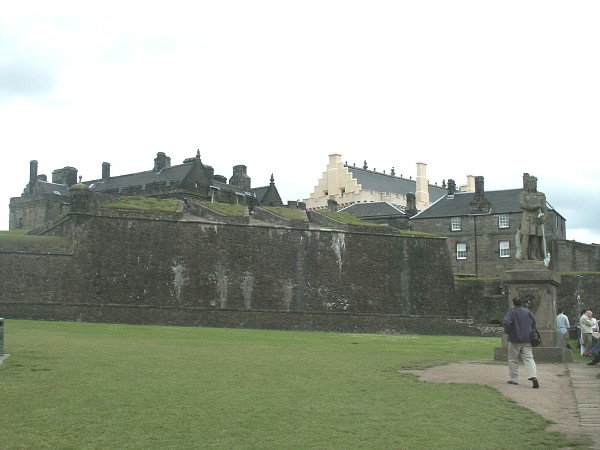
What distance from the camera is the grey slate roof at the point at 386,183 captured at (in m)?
87.2

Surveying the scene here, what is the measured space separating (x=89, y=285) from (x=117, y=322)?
85.4 inches

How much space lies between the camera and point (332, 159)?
89.6 meters

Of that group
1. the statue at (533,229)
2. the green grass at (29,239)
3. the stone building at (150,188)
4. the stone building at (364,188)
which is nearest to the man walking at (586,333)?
the statue at (533,229)

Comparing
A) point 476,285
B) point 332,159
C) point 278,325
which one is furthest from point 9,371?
point 332,159

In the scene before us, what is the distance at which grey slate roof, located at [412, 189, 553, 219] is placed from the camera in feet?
200

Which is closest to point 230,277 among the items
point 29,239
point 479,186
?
point 29,239

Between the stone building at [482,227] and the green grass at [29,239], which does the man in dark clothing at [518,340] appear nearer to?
the green grass at [29,239]

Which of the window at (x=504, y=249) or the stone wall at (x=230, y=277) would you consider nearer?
the stone wall at (x=230, y=277)

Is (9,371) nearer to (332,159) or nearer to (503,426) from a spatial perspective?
(503,426)

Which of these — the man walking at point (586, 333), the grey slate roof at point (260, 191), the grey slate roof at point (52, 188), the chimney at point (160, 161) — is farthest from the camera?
the grey slate roof at point (260, 191)

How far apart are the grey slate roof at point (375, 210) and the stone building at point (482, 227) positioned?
4853 mm

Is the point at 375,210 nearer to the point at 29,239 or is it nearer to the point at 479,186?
the point at 479,186

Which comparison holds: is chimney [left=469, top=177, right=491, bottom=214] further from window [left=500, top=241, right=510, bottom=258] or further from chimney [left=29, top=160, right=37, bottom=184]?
chimney [left=29, top=160, right=37, bottom=184]

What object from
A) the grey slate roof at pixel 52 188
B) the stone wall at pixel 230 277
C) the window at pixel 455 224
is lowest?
the stone wall at pixel 230 277
